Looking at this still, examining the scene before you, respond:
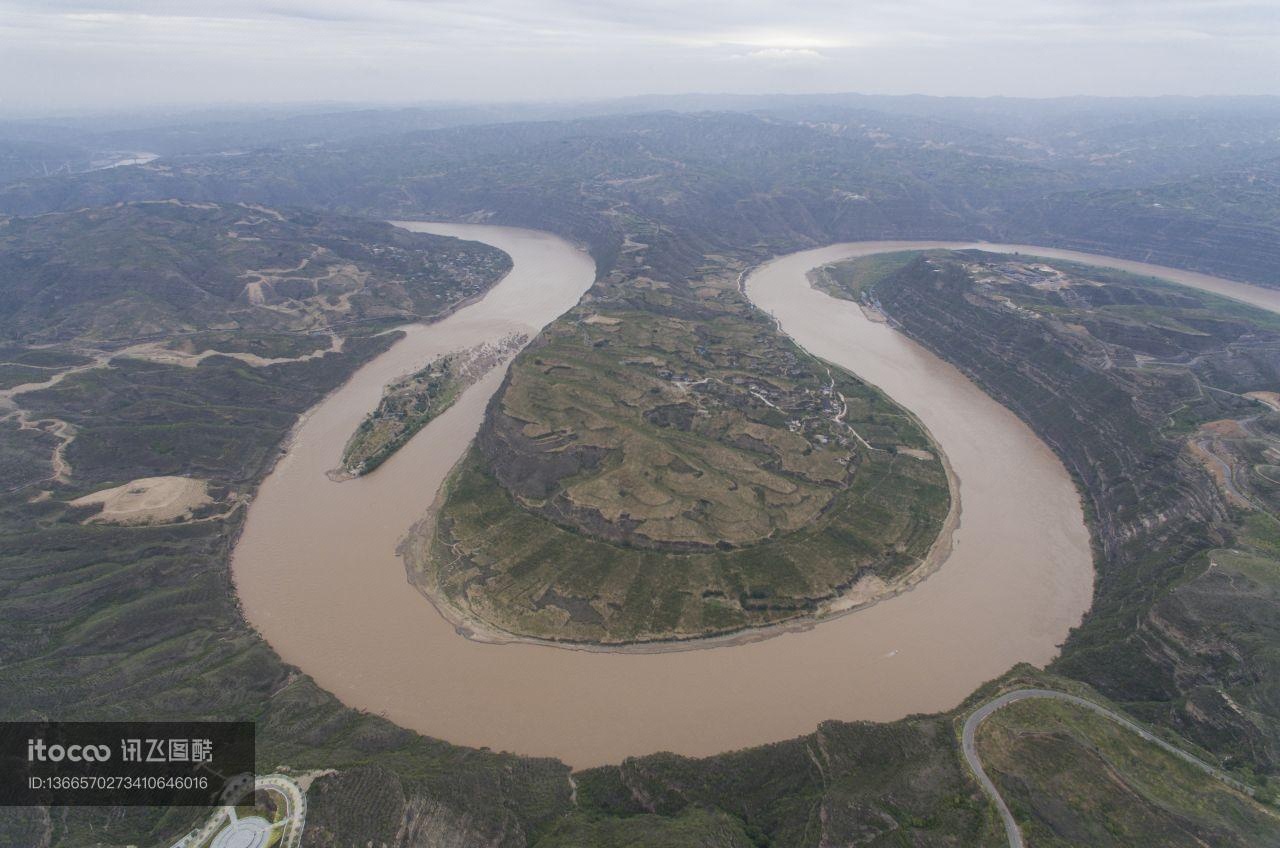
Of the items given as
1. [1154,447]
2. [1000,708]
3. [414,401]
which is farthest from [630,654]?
[1154,447]

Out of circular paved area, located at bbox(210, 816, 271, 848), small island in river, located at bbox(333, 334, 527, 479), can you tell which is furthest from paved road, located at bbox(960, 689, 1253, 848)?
small island in river, located at bbox(333, 334, 527, 479)

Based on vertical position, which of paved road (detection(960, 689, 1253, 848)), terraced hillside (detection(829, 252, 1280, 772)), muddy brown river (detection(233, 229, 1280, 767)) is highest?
terraced hillside (detection(829, 252, 1280, 772))

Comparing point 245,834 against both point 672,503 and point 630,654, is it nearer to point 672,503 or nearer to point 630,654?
point 630,654

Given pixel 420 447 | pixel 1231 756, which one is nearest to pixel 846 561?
pixel 1231 756

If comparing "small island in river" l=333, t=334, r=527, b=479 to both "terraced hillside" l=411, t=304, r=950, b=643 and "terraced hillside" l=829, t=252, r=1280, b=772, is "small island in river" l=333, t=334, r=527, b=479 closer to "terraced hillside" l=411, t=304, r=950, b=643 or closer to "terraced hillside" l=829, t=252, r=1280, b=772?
"terraced hillside" l=411, t=304, r=950, b=643

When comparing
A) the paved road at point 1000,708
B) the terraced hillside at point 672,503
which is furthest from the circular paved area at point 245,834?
the paved road at point 1000,708

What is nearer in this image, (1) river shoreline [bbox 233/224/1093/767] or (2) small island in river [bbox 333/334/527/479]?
(1) river shoreline [bbox 233/224/1093/767]

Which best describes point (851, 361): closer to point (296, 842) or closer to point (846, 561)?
point (846, 561)
